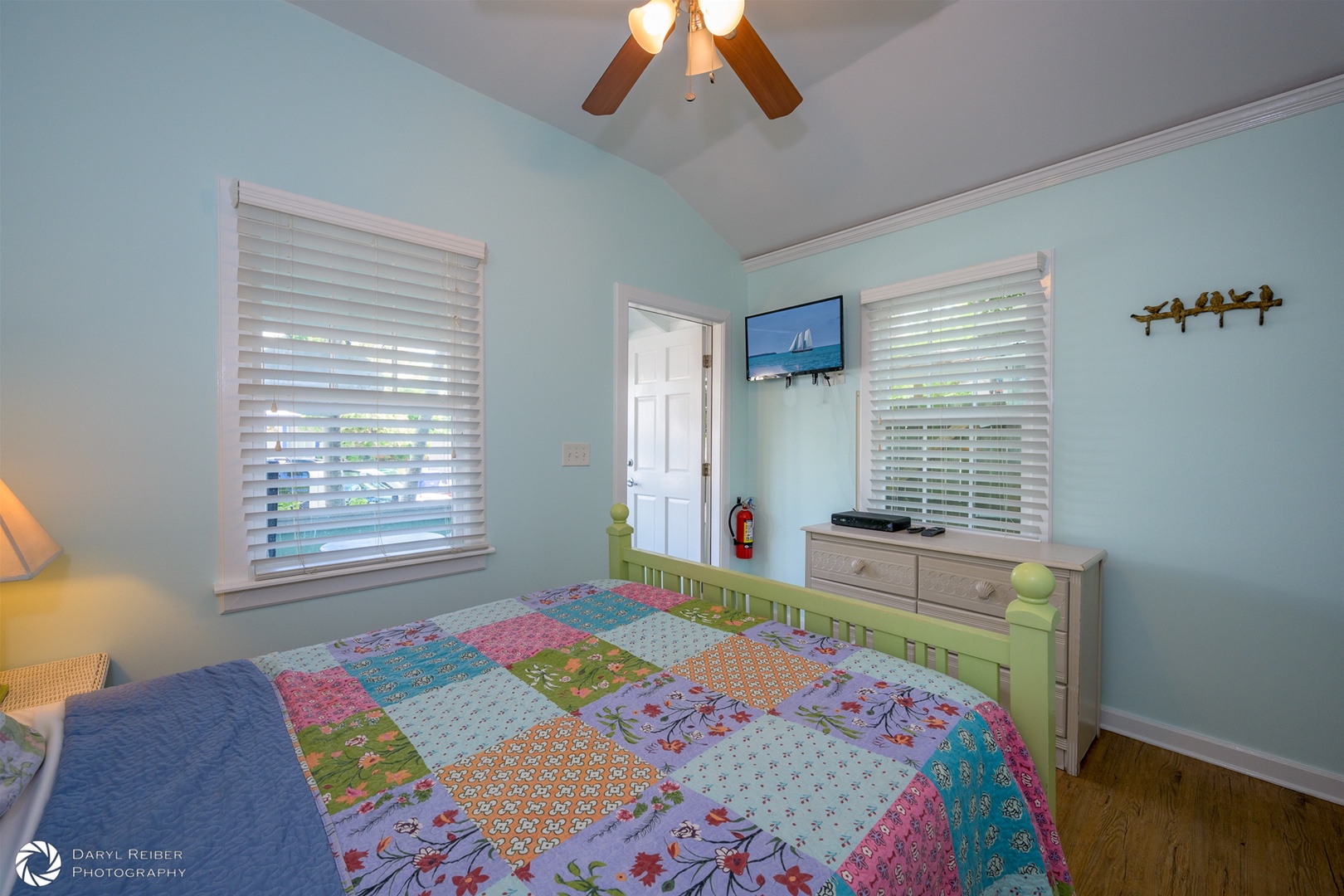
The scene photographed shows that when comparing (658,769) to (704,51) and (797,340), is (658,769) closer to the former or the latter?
(704,51)

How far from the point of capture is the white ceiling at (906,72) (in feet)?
6.03

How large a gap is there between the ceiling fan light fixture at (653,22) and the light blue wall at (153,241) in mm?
1258

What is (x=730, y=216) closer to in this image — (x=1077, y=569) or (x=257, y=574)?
(x=1077, y=569)

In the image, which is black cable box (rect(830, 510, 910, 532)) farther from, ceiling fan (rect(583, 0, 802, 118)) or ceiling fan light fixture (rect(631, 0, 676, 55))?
ceiling fan light fixture (rect(631, 0, 676, 55))

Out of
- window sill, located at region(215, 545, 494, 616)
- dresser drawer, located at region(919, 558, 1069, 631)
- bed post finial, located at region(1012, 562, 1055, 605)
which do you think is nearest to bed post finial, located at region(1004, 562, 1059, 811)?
bed post finial, located at region(1012, 562, 1055, 605)

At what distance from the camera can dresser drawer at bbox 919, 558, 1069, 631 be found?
7.18 ft

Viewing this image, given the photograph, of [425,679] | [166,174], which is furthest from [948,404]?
[166,174]

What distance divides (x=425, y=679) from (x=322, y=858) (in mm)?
569

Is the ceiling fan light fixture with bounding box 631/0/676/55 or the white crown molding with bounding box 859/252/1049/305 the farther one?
the white crown molding with bounding box 859/252/1049/305

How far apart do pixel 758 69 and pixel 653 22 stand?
0.36 meters

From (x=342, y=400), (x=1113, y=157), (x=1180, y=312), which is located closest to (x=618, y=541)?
(x=342, y=400)

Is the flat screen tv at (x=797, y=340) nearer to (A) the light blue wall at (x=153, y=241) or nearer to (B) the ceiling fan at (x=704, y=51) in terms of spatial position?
(B) the ceiling fan at (x=704, y=51)

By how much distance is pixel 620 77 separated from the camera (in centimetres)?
162

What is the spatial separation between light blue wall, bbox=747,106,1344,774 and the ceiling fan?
1615 millimetres
